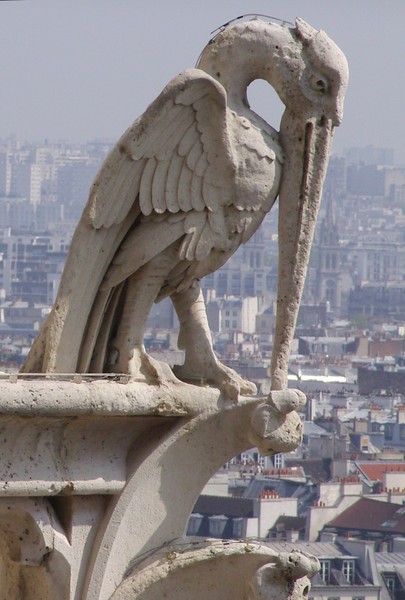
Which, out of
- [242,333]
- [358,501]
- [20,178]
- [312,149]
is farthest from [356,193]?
[312,149]

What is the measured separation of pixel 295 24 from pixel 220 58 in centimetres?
14

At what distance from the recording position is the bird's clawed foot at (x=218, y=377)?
17.5 ft

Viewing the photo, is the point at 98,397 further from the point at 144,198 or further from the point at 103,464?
the point at 144,198

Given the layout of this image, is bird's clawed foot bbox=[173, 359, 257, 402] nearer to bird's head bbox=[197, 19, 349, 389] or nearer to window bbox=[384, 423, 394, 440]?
bird's head bbox=[197, 19, 349, 389]

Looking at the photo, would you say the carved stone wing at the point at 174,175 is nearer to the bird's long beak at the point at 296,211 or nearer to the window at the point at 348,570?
the bird's long beak at the point at 296,211

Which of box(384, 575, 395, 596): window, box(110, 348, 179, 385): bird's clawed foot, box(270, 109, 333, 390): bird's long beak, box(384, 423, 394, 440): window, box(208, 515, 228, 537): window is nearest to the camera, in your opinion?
box(110, 348, 179, 385): bird's clawed foot

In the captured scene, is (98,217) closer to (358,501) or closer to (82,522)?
(82,522)

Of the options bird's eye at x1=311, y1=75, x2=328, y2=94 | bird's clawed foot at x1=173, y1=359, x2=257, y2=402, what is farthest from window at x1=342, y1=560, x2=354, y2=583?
bird's eye at x1=311, y1=75, x2=328, y2=94

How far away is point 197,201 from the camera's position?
5.33m

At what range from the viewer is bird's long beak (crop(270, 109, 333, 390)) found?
17.6 feet

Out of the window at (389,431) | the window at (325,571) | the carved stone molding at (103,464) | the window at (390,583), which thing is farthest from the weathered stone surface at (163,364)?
Answer: the window at (389,431)

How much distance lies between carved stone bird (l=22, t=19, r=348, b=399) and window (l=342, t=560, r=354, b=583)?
97.4 ft

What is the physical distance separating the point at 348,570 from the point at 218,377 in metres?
30.6

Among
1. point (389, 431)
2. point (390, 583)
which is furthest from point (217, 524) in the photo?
point (389, 431)
